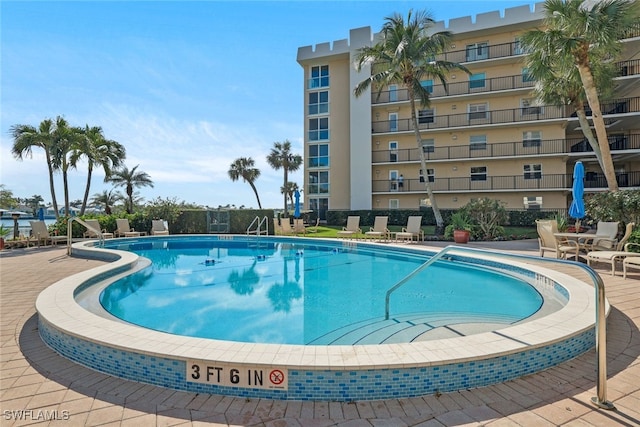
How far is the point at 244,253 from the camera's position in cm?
1302

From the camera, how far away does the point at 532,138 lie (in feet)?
76.8

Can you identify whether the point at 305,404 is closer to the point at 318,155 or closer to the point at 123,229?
the point at 123,229

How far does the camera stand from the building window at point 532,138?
2322 cm

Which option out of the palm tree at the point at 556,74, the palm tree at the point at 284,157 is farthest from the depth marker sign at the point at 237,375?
the palm tree at the point at 284,157

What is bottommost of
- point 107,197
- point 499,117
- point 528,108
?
point 107,197

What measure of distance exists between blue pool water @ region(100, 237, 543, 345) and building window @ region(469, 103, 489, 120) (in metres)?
17.7

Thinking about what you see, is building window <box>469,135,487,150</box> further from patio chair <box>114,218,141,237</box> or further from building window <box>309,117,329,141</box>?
patio chair <box>114,218,141,237</box>

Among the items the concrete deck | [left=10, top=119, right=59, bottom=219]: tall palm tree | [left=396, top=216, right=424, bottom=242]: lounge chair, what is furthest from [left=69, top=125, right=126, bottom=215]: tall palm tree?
the concrete deck

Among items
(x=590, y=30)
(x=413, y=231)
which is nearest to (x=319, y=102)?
(x=413, y=231)

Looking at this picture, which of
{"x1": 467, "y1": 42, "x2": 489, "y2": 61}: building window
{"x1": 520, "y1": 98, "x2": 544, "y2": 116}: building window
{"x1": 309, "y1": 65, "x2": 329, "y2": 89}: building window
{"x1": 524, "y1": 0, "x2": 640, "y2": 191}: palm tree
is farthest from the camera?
{"x1": 309, "y1": 65, "x2": 329, "y2": 89}: building window

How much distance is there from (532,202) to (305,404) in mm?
25503

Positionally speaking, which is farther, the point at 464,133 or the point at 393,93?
the point at 393,93

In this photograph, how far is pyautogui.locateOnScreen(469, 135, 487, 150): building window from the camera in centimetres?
2440

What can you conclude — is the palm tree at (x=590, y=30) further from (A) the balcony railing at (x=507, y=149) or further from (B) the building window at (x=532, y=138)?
(B) the building window at (x=532, y=138)
